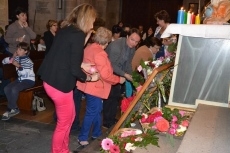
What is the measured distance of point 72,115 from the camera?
12.3 ft

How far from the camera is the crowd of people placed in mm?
3424

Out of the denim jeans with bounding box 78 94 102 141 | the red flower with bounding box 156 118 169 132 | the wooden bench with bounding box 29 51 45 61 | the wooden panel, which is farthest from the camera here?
the wooden panel

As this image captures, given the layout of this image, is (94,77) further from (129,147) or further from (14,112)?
(14,112)

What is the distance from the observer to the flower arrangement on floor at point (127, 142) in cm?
305

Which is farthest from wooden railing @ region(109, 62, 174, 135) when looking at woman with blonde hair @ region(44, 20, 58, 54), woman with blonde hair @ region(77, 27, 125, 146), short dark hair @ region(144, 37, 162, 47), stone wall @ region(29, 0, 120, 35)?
stone wall @ region(29, 0, 120, 35)

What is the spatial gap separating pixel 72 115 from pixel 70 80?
0.46 m

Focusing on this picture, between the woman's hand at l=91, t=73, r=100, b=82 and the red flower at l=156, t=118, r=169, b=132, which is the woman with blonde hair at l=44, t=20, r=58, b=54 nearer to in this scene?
the woman's hand at l=91, t=73, r=100, b=82

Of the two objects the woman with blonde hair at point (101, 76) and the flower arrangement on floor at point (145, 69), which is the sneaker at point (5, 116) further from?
the flower arrangement on floor at point (145, 69)

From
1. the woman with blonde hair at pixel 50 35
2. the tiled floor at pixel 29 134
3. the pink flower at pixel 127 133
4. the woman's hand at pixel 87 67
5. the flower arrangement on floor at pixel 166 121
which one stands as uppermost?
the woman with blonde hair at pixel 50 35

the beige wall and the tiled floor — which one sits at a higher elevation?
the beige wall

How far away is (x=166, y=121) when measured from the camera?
321cm

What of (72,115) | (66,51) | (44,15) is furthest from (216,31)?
(44,15)

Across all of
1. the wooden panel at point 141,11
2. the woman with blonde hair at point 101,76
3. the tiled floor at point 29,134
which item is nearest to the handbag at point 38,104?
the tiled floor at point 29,134

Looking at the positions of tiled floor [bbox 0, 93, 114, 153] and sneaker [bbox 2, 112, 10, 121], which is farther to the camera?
sneaker [bbox 2, 112, 10, 121]
